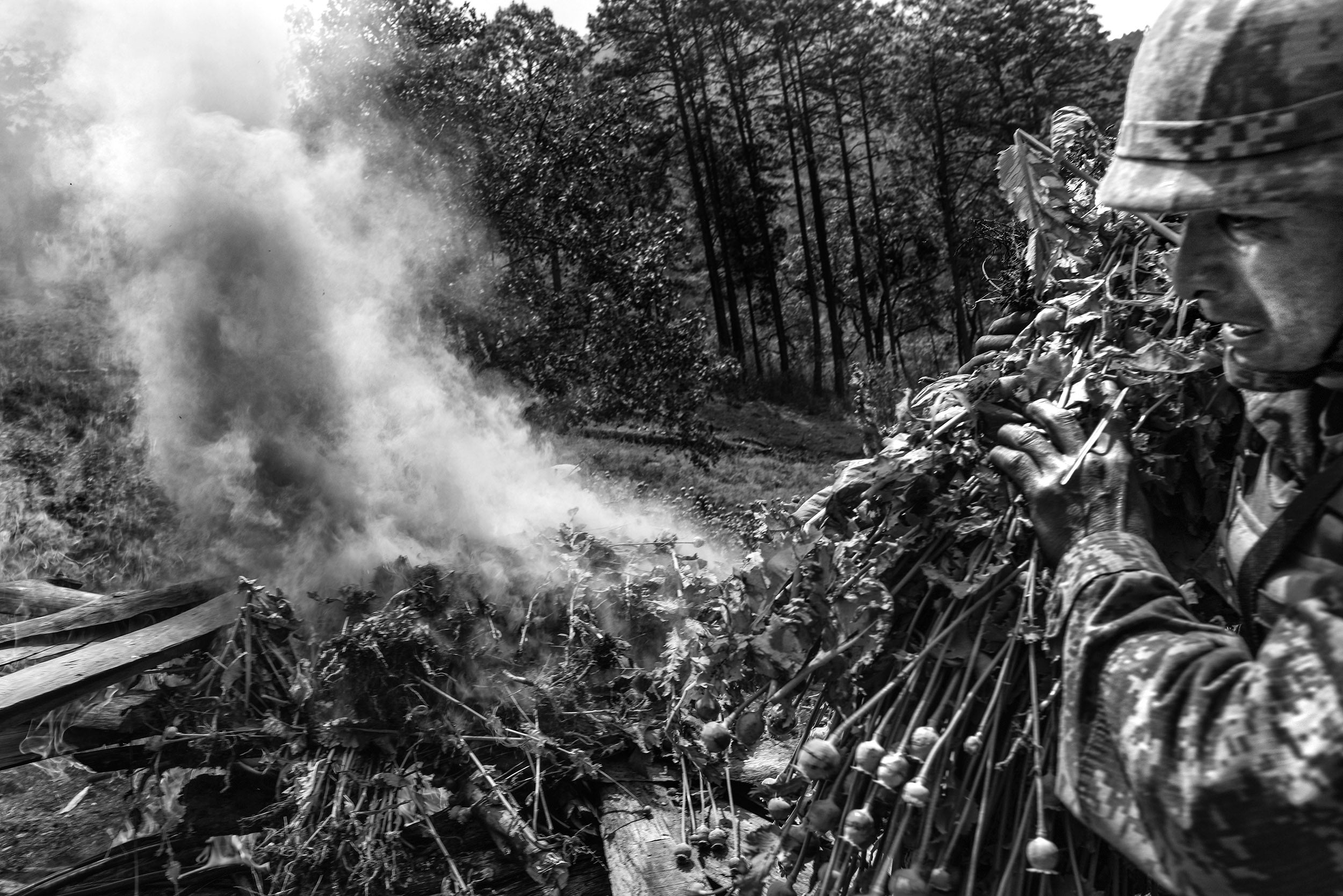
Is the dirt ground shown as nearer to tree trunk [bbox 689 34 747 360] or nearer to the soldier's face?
the soldier's face

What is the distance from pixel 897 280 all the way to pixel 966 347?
338 cm

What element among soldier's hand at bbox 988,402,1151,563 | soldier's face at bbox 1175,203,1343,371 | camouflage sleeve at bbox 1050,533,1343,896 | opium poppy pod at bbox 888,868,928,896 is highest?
soldier's face at bbox 1175,203,1343,371

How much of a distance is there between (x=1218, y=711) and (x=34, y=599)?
4818mm

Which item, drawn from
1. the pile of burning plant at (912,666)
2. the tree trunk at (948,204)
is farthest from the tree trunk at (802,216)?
the pile of burning plant at (912,666)

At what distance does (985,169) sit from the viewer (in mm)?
23750

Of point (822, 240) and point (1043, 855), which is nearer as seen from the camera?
point (1043, 855)

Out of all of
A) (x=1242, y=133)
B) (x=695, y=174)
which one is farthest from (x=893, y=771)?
(x=695, y=174)

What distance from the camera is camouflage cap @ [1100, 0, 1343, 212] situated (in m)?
1.15

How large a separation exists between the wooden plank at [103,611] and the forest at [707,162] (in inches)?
164

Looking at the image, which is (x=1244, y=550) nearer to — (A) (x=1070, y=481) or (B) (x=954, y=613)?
(A) (x=1070, y=481)

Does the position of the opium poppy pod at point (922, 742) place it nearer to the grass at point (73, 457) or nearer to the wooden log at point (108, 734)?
the wooden log at point (108, 734)

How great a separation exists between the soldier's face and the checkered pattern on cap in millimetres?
70

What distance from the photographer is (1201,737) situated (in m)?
1.10

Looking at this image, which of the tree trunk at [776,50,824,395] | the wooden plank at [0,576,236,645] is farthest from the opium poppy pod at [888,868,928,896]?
the tree trunk at [776,50,824,395]
